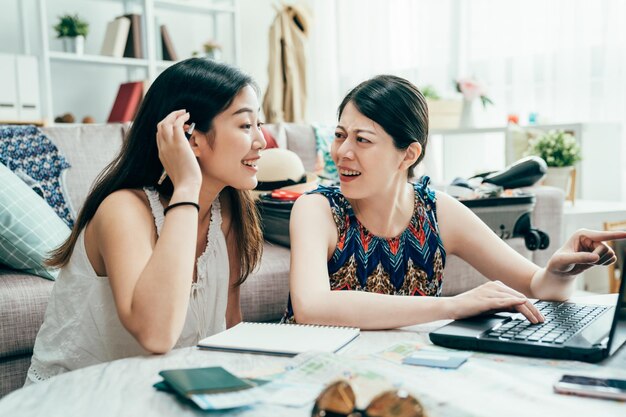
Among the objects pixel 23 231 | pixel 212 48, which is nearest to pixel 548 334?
pixel 23 231

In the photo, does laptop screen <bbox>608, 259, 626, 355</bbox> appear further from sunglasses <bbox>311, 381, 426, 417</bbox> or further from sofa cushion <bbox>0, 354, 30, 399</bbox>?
sofa cushion <bbox>0, 354, 30, 399</bbox>

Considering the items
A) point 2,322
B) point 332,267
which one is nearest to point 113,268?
point 332,267

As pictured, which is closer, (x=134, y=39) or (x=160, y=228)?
(x=160, y=228)

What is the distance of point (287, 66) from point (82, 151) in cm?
233

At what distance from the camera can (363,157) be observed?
4.40 ft

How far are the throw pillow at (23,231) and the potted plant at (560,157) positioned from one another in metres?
2.02

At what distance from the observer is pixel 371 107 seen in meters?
1.34

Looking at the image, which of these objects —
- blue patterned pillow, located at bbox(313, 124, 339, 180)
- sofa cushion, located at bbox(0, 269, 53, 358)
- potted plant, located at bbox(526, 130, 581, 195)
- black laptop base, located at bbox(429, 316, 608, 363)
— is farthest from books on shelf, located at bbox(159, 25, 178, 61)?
black laptop base, located at bbox(429, 316, 608, 363)

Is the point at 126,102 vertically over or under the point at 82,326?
over

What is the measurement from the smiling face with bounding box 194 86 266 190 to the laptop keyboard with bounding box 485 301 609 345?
60 centimetres

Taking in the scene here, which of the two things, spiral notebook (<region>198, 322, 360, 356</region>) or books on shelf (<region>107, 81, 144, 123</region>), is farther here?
books on shelf (<region>107, 81, 144, 123</region>)

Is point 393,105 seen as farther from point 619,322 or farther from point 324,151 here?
point 324,151

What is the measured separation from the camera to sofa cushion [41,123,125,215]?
2.20 m

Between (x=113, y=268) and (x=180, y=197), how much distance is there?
16 cm
